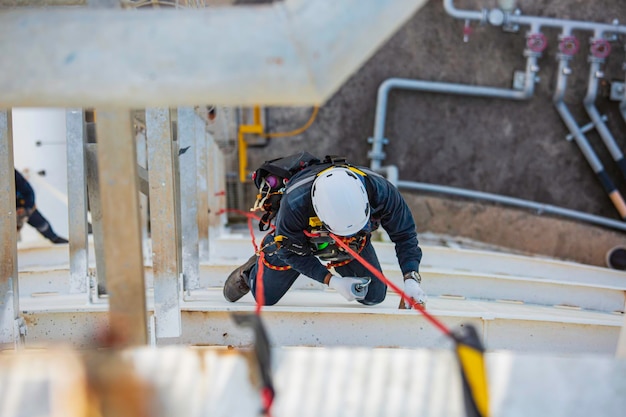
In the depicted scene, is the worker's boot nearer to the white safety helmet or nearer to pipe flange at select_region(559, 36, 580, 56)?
the white safety helmet

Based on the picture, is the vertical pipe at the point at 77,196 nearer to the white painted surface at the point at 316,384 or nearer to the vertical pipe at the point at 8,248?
the vertical pipe at the point at 8,248

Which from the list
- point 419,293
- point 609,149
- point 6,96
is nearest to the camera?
point 6,96

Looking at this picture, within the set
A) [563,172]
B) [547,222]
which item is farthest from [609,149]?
[547,222]

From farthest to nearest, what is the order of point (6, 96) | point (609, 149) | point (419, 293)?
1. point (609, 149)
2. point (419, 293)
3. point (6, 96)

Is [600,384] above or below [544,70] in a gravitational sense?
below

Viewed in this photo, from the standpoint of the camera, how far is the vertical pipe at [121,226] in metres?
1.64

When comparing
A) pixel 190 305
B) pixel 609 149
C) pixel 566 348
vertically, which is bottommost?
pixel 566 348

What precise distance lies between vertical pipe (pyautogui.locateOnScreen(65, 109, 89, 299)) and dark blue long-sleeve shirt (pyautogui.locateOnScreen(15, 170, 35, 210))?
5.97 ft

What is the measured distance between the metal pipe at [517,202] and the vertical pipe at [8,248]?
4481 millimetres

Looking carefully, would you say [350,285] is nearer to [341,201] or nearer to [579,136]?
[341,201]

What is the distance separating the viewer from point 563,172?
678 cm

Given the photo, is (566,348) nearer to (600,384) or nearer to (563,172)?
(600,384)

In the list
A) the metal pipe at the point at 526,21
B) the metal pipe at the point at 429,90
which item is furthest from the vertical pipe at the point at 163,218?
the metal pipe at the point at 526,21

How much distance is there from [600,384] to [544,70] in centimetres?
582
